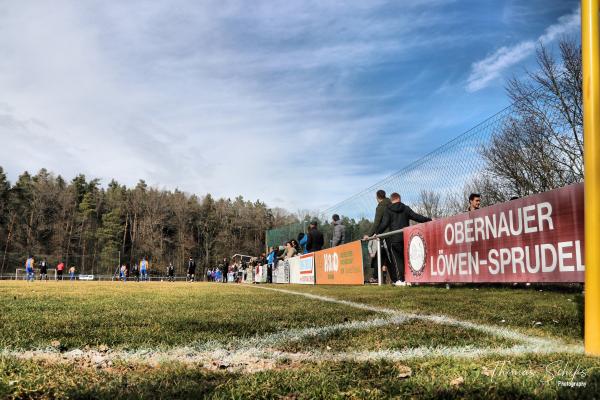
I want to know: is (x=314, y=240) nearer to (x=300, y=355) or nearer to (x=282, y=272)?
(x=282, y=272)

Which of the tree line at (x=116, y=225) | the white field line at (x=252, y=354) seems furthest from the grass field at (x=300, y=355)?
the tree line at (x=116, y=225)

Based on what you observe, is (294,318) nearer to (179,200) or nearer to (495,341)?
(495,341)

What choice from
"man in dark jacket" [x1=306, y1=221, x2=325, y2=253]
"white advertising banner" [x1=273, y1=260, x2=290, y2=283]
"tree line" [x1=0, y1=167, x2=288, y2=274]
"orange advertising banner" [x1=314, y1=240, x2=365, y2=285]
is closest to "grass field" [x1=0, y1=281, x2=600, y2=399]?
"orange advertising banner" [x1=314, y1=240, x2=365, y2=285]

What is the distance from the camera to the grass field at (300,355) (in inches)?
74.9

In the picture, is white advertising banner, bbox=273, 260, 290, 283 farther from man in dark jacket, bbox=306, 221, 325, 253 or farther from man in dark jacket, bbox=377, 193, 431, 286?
man in dark jacket, bbox=377, 193, 431, 286

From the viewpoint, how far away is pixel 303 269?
18594 millimetres

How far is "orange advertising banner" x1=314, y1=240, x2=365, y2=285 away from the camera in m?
12.9

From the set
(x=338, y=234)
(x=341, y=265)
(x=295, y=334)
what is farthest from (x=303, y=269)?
(x=295, y=334)

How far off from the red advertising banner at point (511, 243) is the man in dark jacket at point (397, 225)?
2.87ft

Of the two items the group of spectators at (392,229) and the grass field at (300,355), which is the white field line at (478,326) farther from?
the group of spectators at (392,229)

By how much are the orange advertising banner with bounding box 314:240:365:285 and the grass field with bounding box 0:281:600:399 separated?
7.93 metres

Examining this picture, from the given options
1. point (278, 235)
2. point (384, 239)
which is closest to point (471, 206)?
point (384, 239)

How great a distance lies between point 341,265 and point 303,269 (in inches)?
183

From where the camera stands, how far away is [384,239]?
38.7 feet
